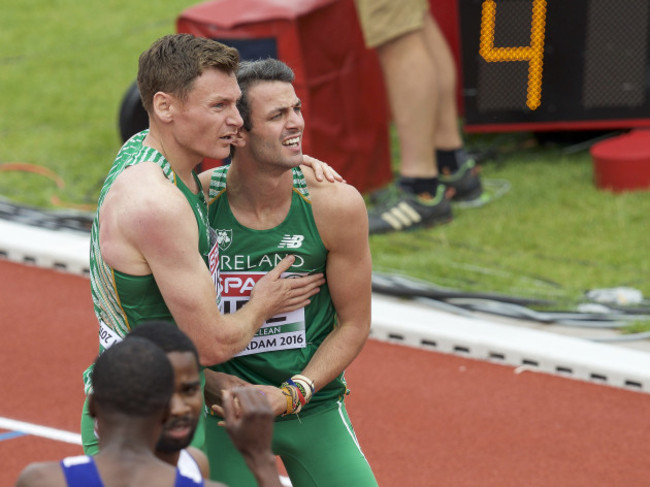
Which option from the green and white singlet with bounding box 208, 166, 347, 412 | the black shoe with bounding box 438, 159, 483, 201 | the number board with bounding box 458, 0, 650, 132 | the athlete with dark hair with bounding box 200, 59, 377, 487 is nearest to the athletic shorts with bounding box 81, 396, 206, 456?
the athlete with dark hair with bounding box 200, 59, 377, 487

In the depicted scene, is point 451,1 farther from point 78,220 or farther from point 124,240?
point 124,240

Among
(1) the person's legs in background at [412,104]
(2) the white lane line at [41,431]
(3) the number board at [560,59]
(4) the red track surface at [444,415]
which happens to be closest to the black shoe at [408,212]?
(1) the person's legs in background at [412,104]

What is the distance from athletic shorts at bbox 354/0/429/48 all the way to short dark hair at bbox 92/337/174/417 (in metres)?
5.20

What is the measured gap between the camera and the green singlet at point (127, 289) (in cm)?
318

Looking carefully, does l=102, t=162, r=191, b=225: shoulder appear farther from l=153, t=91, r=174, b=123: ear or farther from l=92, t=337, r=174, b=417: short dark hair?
l=92, t=337, r=174, b=417: short dark hair

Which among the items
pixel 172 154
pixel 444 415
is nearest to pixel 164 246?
pixel 172 154

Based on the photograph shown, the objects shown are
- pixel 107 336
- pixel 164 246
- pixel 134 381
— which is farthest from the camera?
pixel 107 336

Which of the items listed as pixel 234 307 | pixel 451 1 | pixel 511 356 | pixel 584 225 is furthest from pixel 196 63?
pixel 451 1

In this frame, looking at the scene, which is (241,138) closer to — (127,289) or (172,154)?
(172,154)

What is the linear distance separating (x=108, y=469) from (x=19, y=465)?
9.56 feet

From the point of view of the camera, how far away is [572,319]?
637 cm

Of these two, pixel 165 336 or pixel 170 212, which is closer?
pixel 165 336

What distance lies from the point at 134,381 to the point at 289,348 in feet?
4.13

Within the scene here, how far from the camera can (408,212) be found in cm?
761
